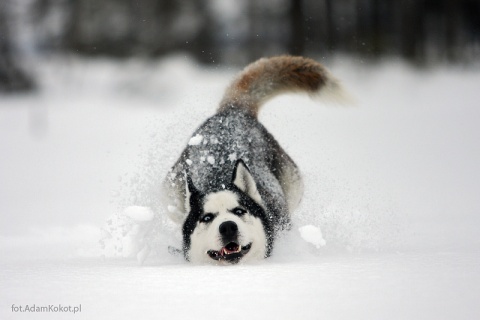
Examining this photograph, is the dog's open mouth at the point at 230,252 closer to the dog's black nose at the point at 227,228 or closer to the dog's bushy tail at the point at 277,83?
the dog's black nose at the point at 227,228

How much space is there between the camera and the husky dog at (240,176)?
173 inches

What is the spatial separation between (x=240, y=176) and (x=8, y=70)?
11193 millimetres

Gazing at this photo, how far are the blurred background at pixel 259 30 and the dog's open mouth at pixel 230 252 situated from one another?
1039 centimetres

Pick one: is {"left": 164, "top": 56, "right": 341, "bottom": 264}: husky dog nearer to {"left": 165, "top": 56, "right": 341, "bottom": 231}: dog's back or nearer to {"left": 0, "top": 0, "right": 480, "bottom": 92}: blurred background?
{"left": 165, "top": 56, "right": 341, "bottom": 231}: dog's back

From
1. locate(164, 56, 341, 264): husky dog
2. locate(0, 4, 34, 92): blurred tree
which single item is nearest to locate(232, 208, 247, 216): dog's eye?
locate(164, 56, 341, 264): husky dog

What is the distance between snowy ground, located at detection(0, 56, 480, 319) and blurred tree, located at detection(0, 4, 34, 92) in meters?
0.27

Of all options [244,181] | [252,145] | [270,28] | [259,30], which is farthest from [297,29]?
[244,181]

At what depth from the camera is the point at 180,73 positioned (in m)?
15.2

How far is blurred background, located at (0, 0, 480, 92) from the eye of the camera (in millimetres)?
14391

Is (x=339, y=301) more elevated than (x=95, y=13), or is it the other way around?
(x=95, y=13)

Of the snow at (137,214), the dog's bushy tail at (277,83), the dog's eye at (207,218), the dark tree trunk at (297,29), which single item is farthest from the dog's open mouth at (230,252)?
the dark tree trunk at (297,29)

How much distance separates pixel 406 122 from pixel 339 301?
34.4ft

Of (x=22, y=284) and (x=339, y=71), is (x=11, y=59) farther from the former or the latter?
(x=22, y=284)

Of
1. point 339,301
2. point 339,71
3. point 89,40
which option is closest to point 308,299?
point 339,301
